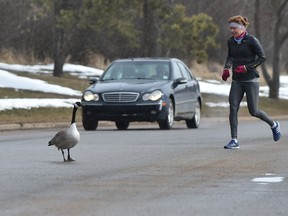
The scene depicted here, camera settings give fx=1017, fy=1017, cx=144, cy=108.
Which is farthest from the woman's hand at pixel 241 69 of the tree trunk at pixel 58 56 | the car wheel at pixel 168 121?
the tree trunk at pixel 58 56

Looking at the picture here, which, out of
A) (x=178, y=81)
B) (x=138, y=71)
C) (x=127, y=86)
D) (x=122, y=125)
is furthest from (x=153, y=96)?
(x=122, y=125)

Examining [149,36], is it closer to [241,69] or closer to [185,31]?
[185,31]

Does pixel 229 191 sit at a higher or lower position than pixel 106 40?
higher

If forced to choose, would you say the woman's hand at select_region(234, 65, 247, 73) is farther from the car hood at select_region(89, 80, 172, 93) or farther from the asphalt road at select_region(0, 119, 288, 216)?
the car hood at select_region(89, 80, 172, 93)

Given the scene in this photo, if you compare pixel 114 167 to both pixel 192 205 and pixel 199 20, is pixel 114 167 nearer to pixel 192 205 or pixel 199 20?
pixel 192 205

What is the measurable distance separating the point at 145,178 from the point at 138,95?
35.4 ft

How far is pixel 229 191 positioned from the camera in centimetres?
1003

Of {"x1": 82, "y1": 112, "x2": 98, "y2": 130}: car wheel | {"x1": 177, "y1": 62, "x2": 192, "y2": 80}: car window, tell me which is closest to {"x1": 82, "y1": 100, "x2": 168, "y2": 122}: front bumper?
{"x1": 82, "y1": 112, "x2": 98, "y2": 130}: car wheel

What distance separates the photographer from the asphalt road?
28.8ft

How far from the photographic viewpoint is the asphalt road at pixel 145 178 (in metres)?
8.79

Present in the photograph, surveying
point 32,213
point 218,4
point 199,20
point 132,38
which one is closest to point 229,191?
point 32,213

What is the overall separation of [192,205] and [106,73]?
47.9 feet

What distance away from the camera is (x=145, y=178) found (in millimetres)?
11289

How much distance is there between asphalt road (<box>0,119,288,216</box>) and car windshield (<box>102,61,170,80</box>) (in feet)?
17.0
